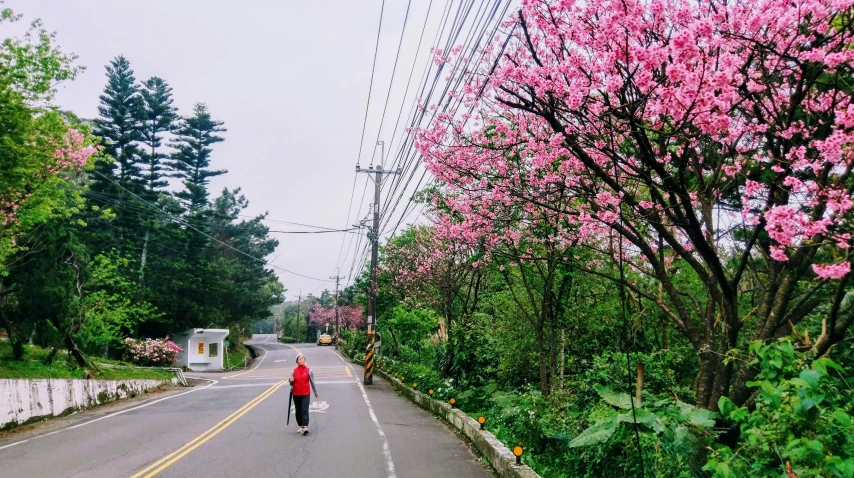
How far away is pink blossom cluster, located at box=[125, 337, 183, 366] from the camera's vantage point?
33.9 m

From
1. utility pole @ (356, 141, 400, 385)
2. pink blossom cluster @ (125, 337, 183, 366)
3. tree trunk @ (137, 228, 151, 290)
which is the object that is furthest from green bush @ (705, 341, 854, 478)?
tree trunk @ (137, 228, 151, 290)

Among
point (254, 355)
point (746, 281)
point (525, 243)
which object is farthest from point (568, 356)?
point (254, 355)

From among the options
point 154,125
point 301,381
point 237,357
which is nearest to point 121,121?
point 154,125

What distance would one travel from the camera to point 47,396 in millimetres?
15914

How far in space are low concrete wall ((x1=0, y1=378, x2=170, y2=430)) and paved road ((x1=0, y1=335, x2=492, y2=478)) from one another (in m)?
0.57

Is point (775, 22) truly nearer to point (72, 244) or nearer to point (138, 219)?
point (72, 244)

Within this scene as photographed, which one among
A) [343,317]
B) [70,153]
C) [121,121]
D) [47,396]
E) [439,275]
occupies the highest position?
[121,121]

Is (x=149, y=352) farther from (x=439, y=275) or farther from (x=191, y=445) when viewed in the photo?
(x=191, y=445)

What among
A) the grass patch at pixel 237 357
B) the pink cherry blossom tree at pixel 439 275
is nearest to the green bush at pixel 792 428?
the pink cherry blossom tree at pixel 439 275

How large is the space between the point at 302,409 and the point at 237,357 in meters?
47.6

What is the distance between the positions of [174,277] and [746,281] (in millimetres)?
42070

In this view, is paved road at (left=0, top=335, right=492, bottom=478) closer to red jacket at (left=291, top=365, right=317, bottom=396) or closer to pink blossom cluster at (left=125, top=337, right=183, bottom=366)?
red jacket at (left=291, top=365, right=317, bottom=396)

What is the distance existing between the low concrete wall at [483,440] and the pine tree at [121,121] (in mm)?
33065

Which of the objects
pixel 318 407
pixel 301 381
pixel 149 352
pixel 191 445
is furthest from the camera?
pixel 149 352
